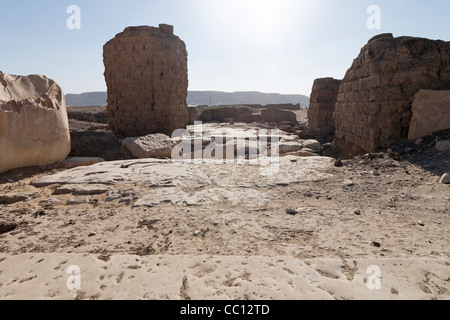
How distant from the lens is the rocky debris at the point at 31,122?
352 centimetres

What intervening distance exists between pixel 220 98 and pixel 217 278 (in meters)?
108

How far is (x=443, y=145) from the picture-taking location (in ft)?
12.1

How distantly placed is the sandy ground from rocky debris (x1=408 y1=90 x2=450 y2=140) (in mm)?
897

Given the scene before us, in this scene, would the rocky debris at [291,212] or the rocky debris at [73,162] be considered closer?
the rocky debris at [291,212]

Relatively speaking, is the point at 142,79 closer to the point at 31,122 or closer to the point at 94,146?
the point at 94,146

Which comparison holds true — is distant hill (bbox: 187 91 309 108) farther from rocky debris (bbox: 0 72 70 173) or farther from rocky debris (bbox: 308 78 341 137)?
rocky debris (bbox: 0 72 70 173)

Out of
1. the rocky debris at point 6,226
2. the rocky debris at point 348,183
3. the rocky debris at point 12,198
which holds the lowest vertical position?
the rocky debris at point 6,226

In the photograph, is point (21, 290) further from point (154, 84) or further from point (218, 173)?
point (154, 84)

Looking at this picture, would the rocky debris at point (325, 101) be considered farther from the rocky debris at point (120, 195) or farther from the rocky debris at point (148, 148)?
the rocky debris at point (120, 195)

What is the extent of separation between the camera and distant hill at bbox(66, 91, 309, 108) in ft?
323

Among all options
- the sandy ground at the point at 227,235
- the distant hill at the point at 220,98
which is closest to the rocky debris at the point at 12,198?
the sandy ground at the point at 227,235

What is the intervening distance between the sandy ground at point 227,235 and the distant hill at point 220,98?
95.8m

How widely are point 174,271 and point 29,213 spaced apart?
1.86 metres

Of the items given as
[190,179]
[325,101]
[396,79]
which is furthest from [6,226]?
[325,101]
